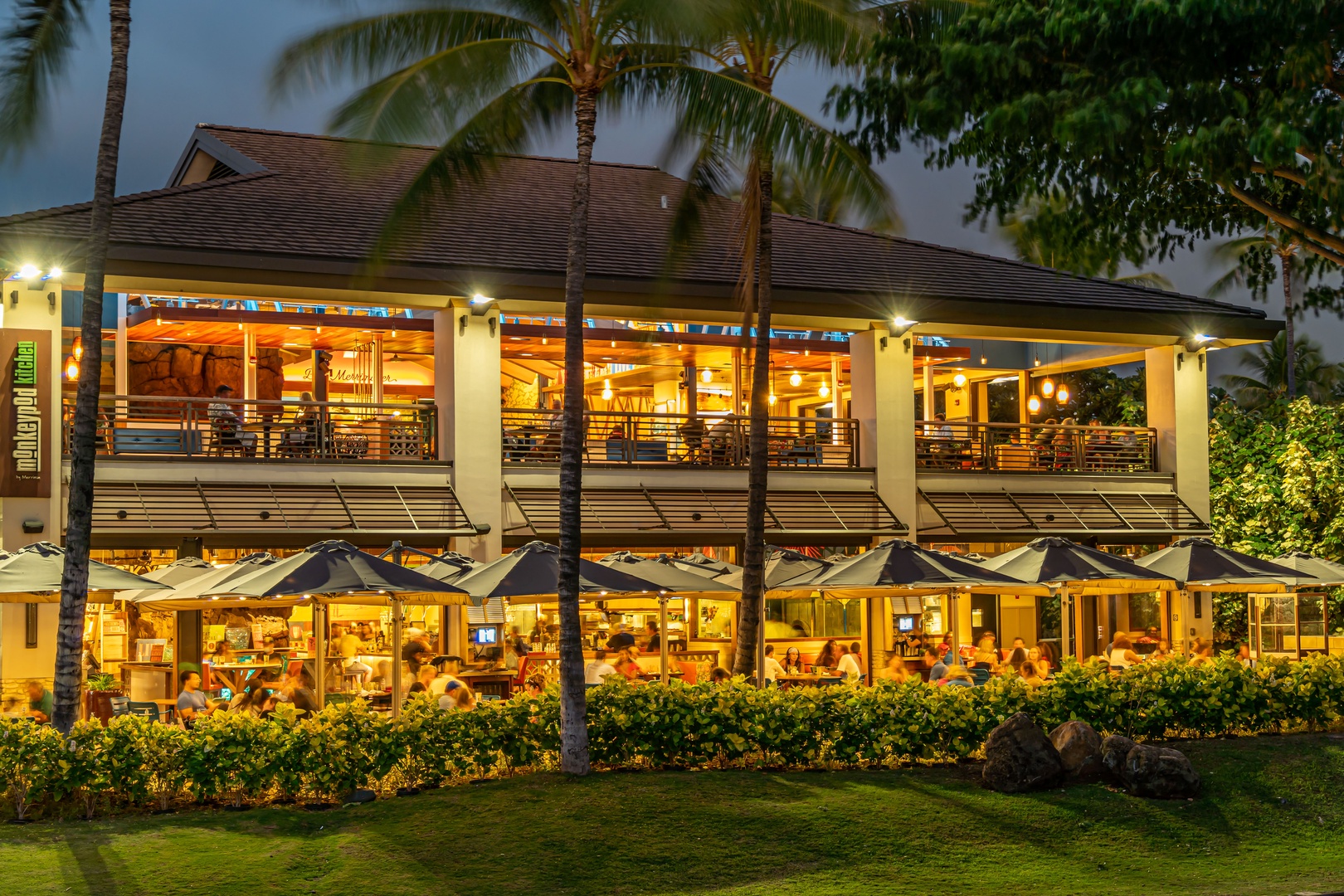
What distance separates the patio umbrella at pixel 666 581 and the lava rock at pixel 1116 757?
5478mm

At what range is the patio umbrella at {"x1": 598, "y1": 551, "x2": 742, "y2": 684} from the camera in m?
18.6

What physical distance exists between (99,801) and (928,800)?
780 centimetres

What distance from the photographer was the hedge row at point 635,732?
12.7 m

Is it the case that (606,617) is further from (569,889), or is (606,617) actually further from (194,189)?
(569,889)

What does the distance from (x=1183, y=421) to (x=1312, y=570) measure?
7247mm

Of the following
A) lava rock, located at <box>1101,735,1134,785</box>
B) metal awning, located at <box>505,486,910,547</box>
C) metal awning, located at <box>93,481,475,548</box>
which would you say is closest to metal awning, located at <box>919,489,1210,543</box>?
metal awning, located at <box>505,486,910,547</box>

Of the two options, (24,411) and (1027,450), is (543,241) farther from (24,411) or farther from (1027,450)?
(1027,450)

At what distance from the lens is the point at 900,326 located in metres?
26.4

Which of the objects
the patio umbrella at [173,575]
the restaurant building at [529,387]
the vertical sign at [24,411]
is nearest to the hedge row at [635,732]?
the patio umbrella at [173,575]

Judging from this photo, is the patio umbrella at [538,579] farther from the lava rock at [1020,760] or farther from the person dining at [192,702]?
the lava rock at [1020,760]

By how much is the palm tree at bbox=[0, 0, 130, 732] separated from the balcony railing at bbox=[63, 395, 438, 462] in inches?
325

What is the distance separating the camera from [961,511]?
26.9 meters

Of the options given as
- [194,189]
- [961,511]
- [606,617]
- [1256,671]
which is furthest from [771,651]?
[194,189]

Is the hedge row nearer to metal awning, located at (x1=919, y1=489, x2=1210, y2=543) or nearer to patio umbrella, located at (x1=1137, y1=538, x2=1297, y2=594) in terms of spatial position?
patio umbrella, located at (x1=1137, y1=538, x2=1297, y2=594)
